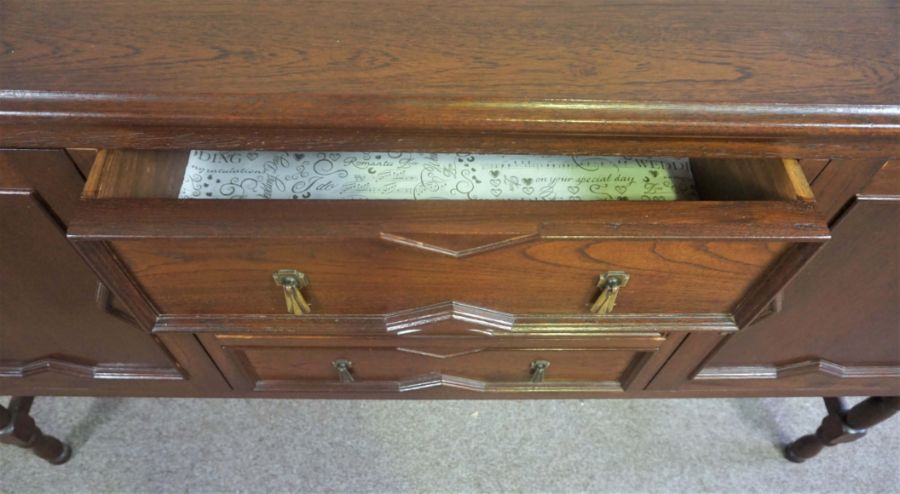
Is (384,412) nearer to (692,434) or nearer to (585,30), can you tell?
(692,434)

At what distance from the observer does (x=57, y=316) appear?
56 centimetres

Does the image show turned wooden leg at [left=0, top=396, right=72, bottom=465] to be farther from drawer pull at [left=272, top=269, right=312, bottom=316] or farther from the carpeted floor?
drawer pull at [left=272, top=269, right=312, bottom=316]

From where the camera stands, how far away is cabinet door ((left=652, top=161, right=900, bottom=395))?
47cm

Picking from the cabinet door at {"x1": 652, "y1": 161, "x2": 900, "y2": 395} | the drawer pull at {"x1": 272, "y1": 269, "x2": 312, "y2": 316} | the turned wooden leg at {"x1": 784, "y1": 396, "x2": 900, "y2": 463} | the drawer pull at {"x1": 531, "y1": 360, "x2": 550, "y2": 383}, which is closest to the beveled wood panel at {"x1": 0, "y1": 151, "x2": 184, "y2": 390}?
the drawer pull at {"x1": 272, "y1": 269, "x2": 312, "y2": 316}

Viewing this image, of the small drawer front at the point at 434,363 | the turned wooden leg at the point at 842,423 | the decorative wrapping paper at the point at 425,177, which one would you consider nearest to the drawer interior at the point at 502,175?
the decorative wrapping paper at the point at 425,177

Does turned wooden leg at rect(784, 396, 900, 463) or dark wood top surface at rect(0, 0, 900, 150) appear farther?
turned wooden leg at rect(784, 396, 900, 463)

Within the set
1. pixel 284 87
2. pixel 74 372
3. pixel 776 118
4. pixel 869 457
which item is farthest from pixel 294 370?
pixel 869 457

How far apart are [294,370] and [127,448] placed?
367 millimetres

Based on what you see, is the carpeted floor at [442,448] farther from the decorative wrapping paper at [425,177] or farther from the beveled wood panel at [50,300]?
the decorative wrapping paper at [425,177]

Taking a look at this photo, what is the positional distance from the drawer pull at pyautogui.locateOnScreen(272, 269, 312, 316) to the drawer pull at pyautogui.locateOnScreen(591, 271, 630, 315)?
22 cm

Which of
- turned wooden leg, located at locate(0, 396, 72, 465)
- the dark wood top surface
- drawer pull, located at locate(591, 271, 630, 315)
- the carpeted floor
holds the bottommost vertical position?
the carpeted floor

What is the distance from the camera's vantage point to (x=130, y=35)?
398 millimetres

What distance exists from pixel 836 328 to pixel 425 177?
1.44 feet

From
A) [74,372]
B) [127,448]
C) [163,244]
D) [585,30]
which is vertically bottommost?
[127,448]
